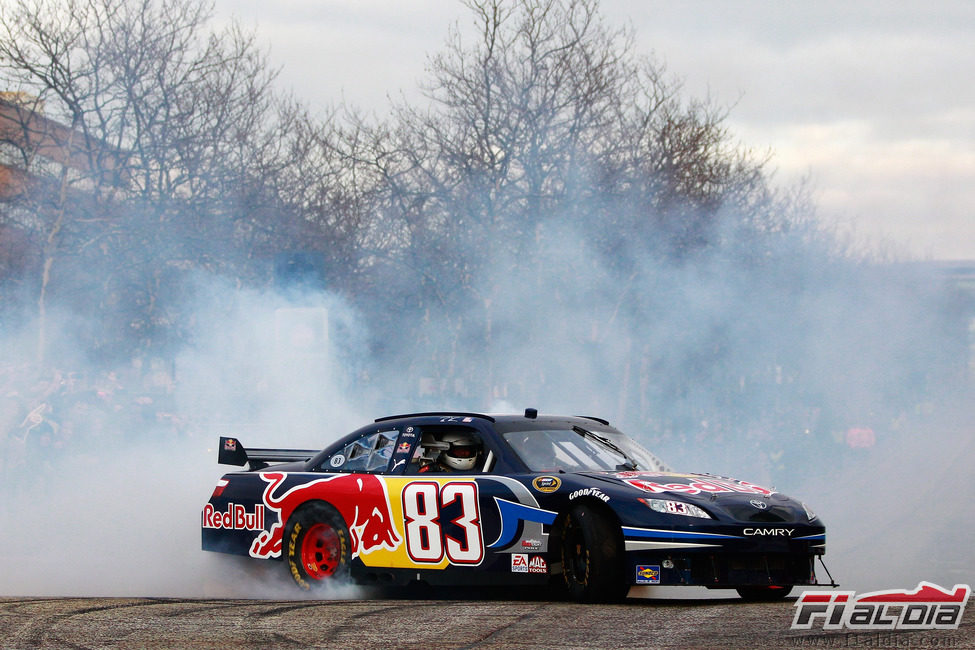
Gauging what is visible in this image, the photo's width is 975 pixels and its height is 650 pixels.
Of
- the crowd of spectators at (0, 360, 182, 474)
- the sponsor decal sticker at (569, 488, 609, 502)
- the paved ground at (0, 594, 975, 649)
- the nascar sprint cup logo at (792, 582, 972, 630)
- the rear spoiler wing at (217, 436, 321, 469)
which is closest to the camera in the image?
the paved ground at (0, 594, 975, 649)

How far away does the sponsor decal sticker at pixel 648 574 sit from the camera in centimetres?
727

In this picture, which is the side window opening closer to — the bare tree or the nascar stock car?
the nascar stock car

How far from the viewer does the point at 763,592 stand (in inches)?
322

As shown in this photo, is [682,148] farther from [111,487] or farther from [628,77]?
[111,487]

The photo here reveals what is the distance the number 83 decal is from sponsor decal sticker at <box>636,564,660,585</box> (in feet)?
3.51

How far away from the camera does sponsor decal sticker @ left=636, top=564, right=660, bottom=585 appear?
7273 mm

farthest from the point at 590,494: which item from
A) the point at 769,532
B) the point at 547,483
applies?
the point at 769,532

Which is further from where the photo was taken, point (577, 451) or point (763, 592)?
point (577, 451)

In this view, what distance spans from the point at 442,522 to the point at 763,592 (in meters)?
2.03

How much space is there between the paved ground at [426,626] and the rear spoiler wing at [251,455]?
7.62ft

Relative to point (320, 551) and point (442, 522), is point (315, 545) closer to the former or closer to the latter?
point (320, 551)

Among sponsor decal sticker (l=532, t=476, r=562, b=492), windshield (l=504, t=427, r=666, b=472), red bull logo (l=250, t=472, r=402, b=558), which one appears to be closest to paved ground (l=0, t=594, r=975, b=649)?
sponsor decal sticker (l=532, t=476, r=562, b=492)

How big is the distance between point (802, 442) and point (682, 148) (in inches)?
222

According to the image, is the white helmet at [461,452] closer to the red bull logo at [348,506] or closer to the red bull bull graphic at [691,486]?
the red bull logo at [348,506]
